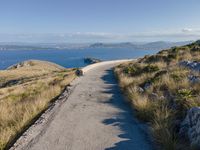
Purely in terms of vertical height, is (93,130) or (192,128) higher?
(192,128)

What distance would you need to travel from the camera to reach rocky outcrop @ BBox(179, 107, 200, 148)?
507 centimetres

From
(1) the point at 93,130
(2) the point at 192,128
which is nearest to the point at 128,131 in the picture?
(1) the point at 93,130

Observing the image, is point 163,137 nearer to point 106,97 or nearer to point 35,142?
point 35,142

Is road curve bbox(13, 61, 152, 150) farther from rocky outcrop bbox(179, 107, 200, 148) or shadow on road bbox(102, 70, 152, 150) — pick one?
rocky outcrop bbox(179, 107, 200, 148)

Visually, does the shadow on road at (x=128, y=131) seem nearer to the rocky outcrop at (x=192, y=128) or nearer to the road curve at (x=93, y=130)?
the road curve at (x=93, y=130)

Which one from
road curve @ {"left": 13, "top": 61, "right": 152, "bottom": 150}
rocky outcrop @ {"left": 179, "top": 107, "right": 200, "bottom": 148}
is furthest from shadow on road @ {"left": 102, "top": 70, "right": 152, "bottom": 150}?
rocky outcrop @ {"left": 179, "top": 107, "right": 200, "bottom": 148}

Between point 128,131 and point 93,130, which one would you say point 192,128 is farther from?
point 93,130

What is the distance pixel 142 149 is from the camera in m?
5.47

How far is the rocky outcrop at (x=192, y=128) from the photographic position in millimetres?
5074

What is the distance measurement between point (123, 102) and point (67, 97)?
8.37 ft

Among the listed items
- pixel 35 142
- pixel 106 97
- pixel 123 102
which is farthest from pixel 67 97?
pixel 35 142

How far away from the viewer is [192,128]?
5449 mm

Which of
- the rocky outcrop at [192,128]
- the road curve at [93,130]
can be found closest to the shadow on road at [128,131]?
the road curve at [93,130]

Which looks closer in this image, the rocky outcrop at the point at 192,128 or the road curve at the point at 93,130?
the rocky outcrop at the point at 192,128
